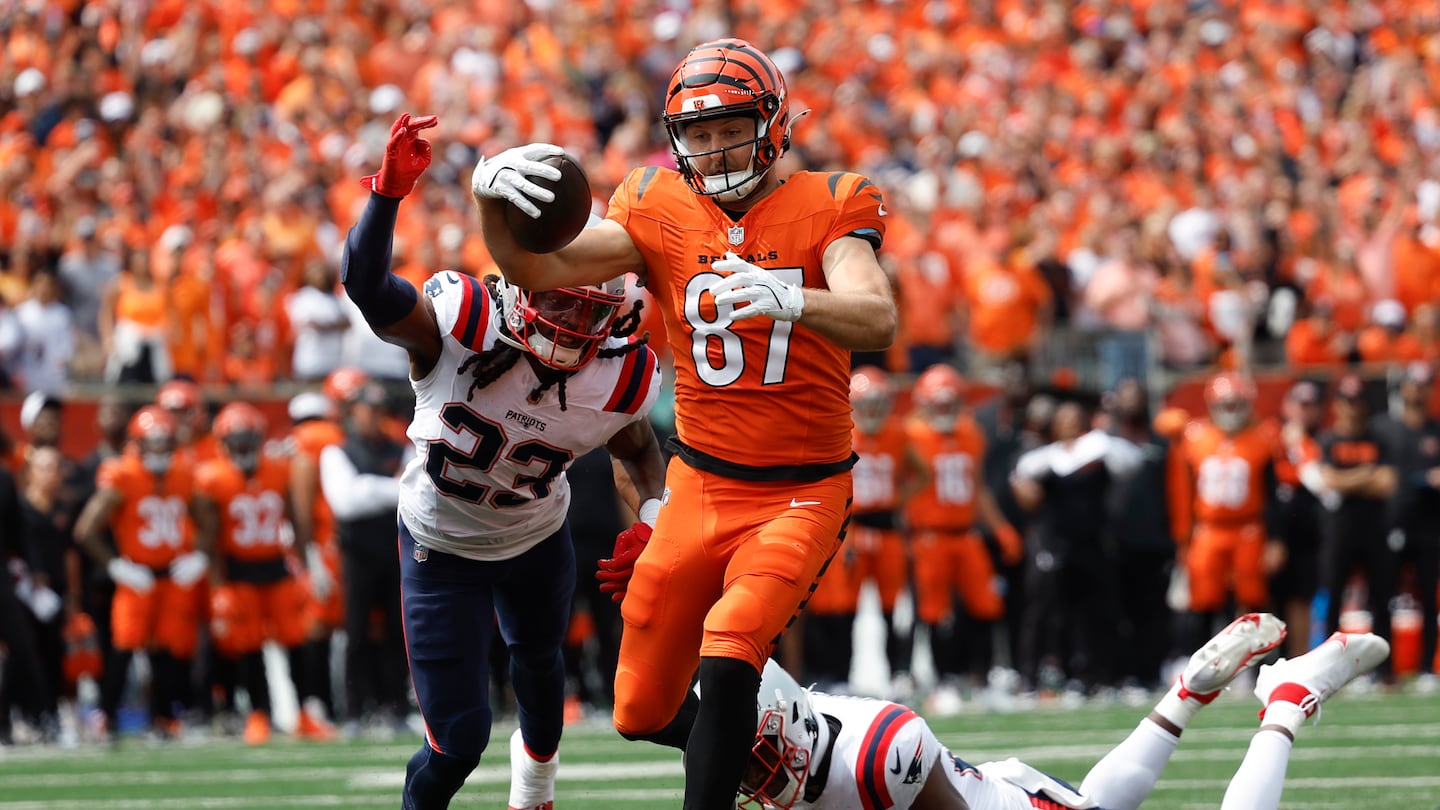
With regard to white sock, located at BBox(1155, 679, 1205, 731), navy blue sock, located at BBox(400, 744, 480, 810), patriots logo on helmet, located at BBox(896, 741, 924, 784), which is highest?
patriots logo on helmet, located at BBox(896, 741, 924, 784)

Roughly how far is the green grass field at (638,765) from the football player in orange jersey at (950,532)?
1.09 m

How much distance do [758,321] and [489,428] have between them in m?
0.83

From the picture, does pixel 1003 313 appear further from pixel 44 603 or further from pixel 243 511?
pixel 44 603

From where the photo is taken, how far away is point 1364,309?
1238 centimetres

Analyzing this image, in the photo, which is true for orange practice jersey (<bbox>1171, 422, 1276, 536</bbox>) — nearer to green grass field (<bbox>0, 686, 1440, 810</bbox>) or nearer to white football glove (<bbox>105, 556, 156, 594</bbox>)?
green grass field (<bbox>0, 686, 1440, 810</bbox>)

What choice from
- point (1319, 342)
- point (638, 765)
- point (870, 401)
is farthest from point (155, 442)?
point (1319, 342)

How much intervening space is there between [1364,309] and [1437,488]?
2.91m

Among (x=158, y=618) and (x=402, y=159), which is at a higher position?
(x=402, y=159)

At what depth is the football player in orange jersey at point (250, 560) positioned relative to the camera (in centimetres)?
923

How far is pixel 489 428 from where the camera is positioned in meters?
4.87

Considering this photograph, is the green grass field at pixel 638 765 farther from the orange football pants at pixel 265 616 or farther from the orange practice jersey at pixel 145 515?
the orange practice jersey at pixel 145 515

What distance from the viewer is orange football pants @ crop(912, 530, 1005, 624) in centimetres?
997

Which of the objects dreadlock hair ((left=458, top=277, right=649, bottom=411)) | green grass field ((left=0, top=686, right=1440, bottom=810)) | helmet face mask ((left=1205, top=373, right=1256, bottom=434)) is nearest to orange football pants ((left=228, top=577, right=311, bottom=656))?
green grass field ((left=0, top=686, right=1440, bottom=810))

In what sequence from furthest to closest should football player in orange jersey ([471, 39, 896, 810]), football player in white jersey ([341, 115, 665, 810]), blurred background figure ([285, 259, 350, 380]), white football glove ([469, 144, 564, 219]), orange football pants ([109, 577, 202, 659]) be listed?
blurred background figure ([285, 259, 350, 380]) < orange football pants ([109, 577, 202, 659]) < football player in white jersey ([341, 115, 665, 810]) < football player in orange jersey ([471, 39, 896, 810]) < white football glove ([469, 144, 564, 219])
